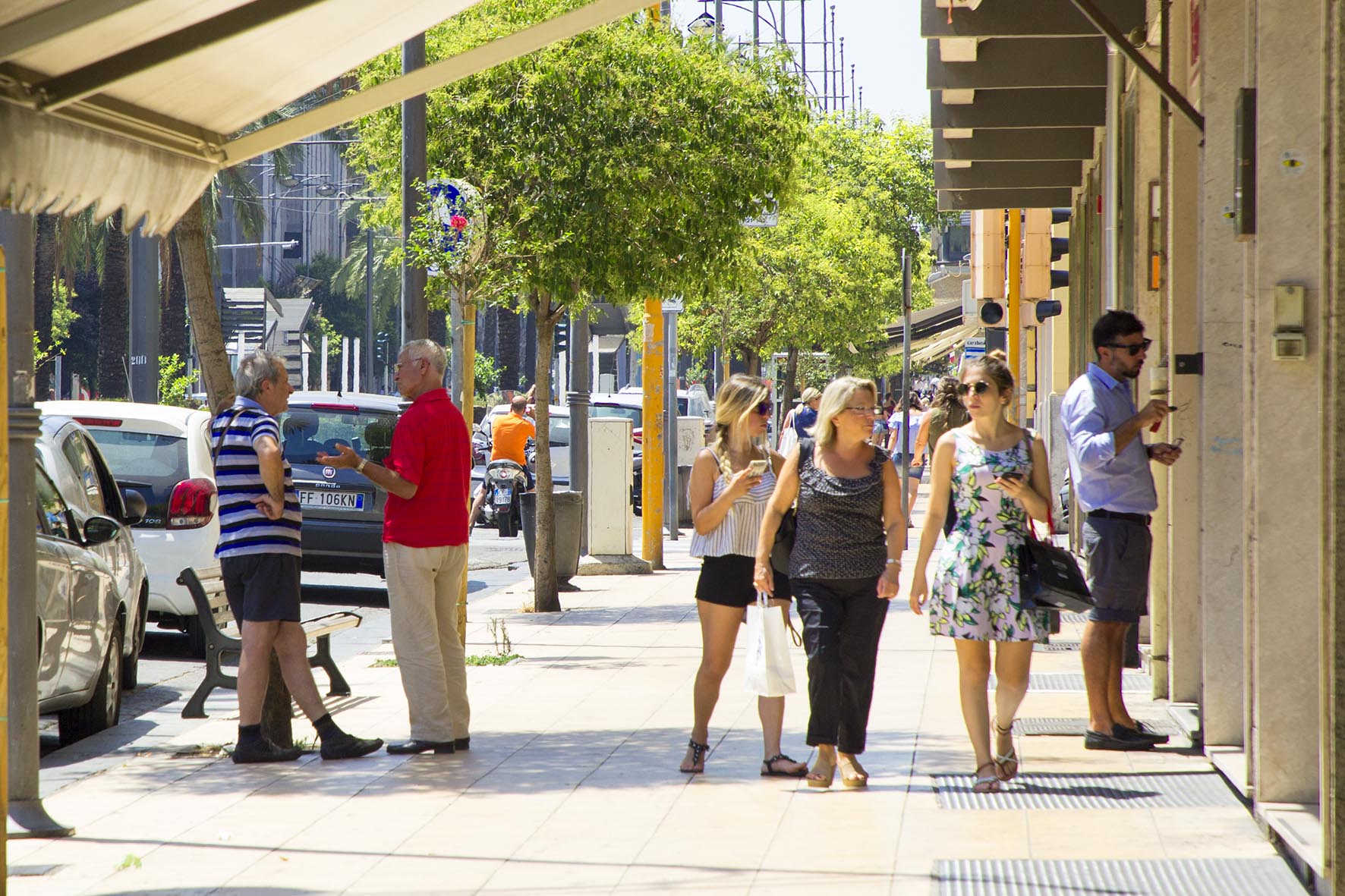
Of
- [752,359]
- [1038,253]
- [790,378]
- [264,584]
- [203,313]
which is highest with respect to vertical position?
[1038,253]

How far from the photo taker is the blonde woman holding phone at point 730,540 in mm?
7500

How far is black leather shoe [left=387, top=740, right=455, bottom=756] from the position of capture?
8.17 meters

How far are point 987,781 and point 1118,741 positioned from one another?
1.05 m

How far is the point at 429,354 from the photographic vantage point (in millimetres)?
8375

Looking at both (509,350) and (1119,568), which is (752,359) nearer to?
(509,350)

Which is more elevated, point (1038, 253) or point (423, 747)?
point (1038, 253)

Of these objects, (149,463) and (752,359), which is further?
(752,359)

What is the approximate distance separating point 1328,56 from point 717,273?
10438 millimetres

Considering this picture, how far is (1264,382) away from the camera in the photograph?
5.75 meters

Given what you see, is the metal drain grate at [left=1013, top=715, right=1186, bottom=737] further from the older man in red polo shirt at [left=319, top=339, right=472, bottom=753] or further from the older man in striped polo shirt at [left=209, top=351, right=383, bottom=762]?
the older man in striped polo shirt at [left=209, top=351, right=383, bottom=762]

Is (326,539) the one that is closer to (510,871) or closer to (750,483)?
(750,483)

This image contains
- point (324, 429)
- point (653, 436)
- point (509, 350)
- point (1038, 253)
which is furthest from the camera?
point (509, 350)

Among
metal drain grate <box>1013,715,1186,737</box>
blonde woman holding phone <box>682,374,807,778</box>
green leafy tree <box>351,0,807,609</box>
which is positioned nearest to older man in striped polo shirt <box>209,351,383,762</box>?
blonde woman holding phone <box>682,374,807,778</box>

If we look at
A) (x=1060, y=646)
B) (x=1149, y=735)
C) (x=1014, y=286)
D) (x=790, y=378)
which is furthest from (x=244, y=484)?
(x=790, y=378)
